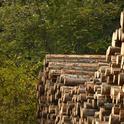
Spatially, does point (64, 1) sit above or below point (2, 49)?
above

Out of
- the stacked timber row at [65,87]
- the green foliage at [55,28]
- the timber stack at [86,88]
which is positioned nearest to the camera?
the timber stack at [86,88]

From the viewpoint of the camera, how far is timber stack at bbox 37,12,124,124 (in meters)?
7.22

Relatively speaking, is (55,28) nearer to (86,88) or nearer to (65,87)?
(65,87)

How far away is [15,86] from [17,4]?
898cm

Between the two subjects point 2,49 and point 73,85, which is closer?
point 73,85

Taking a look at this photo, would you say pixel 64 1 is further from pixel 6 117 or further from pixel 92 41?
pixel 6 117

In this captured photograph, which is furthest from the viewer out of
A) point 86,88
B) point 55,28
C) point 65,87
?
point 55,28

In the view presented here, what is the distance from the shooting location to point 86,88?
29.8 feet

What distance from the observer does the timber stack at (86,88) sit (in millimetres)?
7219

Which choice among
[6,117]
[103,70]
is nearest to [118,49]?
[103,70]

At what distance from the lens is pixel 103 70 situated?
8.43m

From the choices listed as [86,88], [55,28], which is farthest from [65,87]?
[55,28]

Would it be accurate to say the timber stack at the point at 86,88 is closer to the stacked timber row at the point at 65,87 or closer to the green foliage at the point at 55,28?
the stacked timber row at the point at 65,87

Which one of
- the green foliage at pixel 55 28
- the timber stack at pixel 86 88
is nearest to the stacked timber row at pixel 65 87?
the timber stack at pixel 86 88
